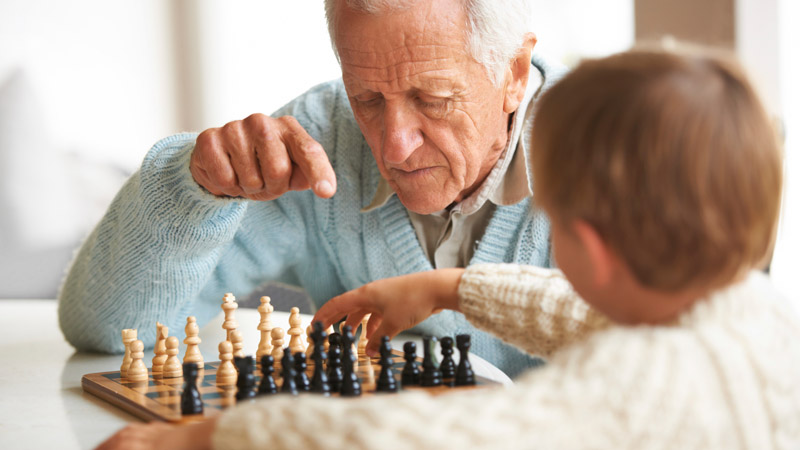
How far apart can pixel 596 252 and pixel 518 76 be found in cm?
98

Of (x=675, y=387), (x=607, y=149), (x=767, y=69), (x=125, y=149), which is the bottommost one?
(x=125, y=149)


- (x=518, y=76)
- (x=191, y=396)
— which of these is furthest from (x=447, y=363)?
(x=518, y=76)

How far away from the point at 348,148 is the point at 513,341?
96 cm

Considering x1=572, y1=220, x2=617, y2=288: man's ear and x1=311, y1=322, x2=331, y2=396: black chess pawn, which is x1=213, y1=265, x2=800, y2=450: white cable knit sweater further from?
x1=311, y1=322, x2=331, y2=396: black chess pawn

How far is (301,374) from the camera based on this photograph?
1.19 m

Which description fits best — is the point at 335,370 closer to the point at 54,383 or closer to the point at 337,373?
the point at 337,373

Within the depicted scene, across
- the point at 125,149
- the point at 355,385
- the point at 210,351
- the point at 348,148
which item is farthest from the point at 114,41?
the point at 355,385

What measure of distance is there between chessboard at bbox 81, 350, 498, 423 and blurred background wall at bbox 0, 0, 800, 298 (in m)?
2.27

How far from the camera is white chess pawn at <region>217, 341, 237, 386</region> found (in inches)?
50.0

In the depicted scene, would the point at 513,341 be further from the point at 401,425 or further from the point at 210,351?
the point at 210,351

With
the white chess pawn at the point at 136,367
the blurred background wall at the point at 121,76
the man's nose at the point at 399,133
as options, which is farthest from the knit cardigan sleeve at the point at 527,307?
the blurred background wall at the point at 121,76

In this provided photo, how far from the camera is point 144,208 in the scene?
65.1 inches

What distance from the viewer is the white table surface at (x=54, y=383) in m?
1.07

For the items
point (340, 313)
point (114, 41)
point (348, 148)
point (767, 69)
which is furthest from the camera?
point (114, 41)
